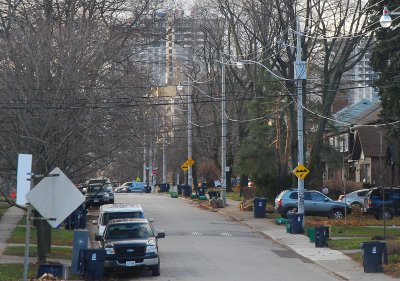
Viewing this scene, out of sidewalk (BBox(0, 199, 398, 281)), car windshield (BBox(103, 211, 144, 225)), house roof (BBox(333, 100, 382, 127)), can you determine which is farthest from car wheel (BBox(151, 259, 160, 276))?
house roof (BBox(333, 100, 382, 127))

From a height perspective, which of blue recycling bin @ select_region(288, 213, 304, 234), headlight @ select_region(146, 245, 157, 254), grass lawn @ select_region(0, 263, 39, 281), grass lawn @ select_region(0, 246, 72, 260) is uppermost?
blue recycling bin @ select_region(288, 213, 304, 234)

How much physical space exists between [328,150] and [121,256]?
38.1 meters

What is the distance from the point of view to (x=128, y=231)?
2289cm

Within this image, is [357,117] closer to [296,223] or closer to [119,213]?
[296,223]

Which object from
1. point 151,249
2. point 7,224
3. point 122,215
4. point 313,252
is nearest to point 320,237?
point 313,252

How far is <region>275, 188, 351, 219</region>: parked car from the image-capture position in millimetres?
41062

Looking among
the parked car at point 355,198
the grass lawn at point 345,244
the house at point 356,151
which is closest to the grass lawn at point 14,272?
the grass lawn at point 345,244

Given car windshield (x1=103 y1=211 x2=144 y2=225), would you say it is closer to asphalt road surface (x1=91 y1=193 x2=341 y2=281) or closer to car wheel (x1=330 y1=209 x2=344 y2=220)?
asphalt road surface (x1=91 y1=193 x2=341 y2=281)

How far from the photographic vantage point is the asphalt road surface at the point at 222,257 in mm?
21469

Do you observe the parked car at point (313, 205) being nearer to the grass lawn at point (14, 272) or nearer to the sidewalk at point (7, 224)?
the sidewalk at point (7, 224)

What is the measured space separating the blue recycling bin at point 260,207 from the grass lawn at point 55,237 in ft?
39.3

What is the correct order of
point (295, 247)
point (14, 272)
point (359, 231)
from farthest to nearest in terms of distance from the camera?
point (359, 231) < point (295, 247) < point (14, 272)

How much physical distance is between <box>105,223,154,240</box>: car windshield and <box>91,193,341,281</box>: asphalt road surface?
3.46 feet

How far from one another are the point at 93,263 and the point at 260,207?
23.8 meters
